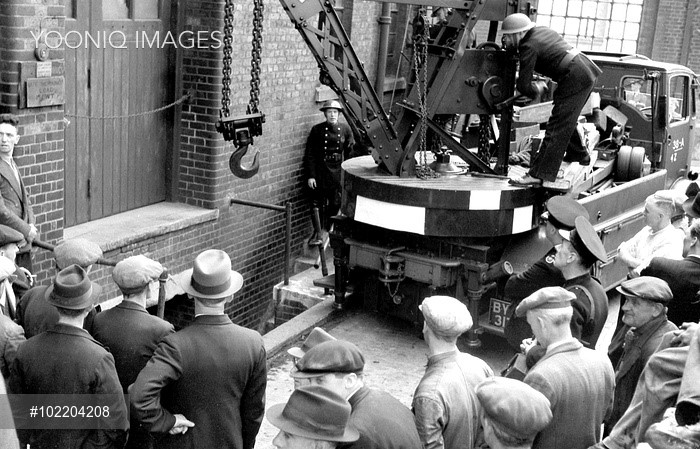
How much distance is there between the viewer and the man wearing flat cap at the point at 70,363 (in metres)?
4.26

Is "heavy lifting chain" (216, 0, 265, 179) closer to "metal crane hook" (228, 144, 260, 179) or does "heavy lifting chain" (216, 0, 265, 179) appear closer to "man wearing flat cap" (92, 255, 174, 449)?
"metal crane hook" (228, 144, 260, 179)

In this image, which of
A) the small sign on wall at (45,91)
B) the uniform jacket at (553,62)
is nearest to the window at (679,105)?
the uniform jacket at (553,62)

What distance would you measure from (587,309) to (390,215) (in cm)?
261

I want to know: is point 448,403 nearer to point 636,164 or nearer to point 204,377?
point 204,377

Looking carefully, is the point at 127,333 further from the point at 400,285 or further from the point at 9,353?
the point at 400,285

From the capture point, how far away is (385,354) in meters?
8.08

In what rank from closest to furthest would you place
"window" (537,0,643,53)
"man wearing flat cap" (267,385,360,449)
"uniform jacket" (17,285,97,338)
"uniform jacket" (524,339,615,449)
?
"man wearing flat cap" (267,385,360,449), "uniform jacket" (524,339,615,449), "uniform jacket" (17,285,97,338), "window" (537,0,643,53)

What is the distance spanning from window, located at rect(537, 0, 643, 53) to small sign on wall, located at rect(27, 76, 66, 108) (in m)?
16.0

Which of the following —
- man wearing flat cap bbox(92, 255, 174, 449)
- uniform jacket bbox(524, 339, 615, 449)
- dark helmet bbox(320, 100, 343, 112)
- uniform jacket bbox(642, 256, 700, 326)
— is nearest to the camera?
uniform jacket bbox(524, 339, 615, 449)

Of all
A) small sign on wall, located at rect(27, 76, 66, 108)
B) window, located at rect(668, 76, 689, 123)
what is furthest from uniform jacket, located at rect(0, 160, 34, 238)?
window, located at rect(668, 76, 689, 123)

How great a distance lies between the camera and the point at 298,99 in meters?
10.9

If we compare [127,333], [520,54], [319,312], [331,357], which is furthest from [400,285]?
[331,357]

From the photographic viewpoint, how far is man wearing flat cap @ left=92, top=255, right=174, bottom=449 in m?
4.67

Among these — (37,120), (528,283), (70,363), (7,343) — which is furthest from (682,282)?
(37,120)
